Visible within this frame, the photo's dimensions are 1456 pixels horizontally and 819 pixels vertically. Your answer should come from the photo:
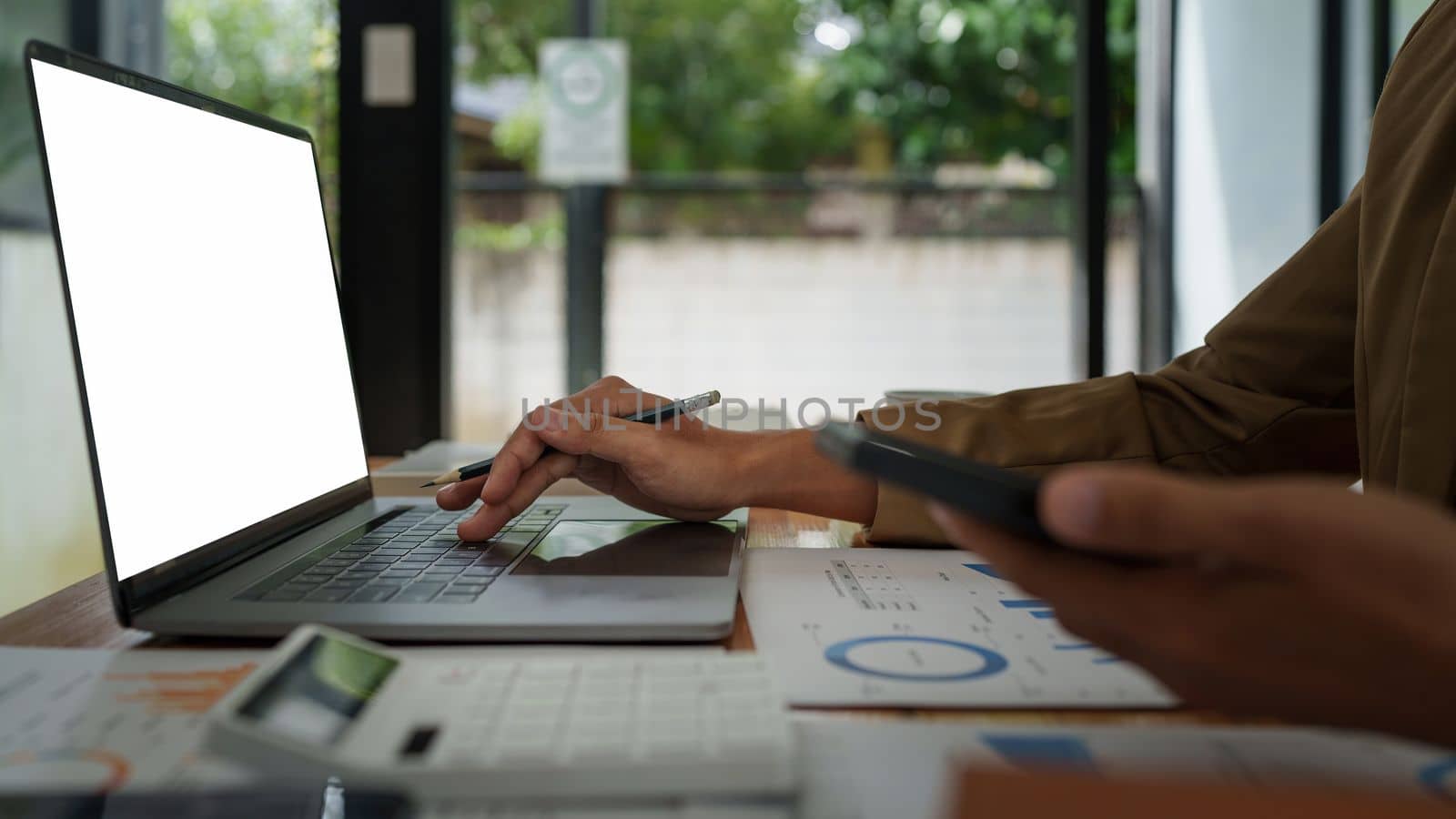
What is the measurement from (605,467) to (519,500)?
0.32 feet

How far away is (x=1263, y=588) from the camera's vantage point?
304 millimetres

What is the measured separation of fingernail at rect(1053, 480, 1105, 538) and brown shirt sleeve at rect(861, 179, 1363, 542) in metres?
0.50

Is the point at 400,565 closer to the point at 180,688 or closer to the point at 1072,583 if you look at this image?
the point at 180,688

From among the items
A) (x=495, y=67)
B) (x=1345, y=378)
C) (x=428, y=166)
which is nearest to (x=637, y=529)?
(x=1345, y=378)

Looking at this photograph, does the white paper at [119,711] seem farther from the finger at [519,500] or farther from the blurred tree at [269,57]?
the blurred tree at [269,57]

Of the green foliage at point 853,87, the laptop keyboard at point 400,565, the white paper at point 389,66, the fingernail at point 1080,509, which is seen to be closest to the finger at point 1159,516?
the fingernail at point 1080,509

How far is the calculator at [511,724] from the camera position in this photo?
309mm

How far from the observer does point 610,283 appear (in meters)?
2.35

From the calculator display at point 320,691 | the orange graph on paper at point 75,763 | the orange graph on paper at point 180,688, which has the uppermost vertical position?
the calculator display at point 320,691

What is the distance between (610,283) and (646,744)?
81.8 inches

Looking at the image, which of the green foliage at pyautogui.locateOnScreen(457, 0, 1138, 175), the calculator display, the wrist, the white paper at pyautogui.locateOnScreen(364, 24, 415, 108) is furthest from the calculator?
the green foliage at pyautogui.locateOnScreen(457, 0, 1138, 175)

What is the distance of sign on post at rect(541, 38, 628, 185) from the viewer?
2250 millimetres

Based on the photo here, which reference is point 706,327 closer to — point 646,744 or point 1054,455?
point 1054,455

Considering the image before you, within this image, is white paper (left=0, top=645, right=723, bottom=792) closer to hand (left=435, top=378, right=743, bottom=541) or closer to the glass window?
hand (left=435, top=378, right=743, bottom=541)
